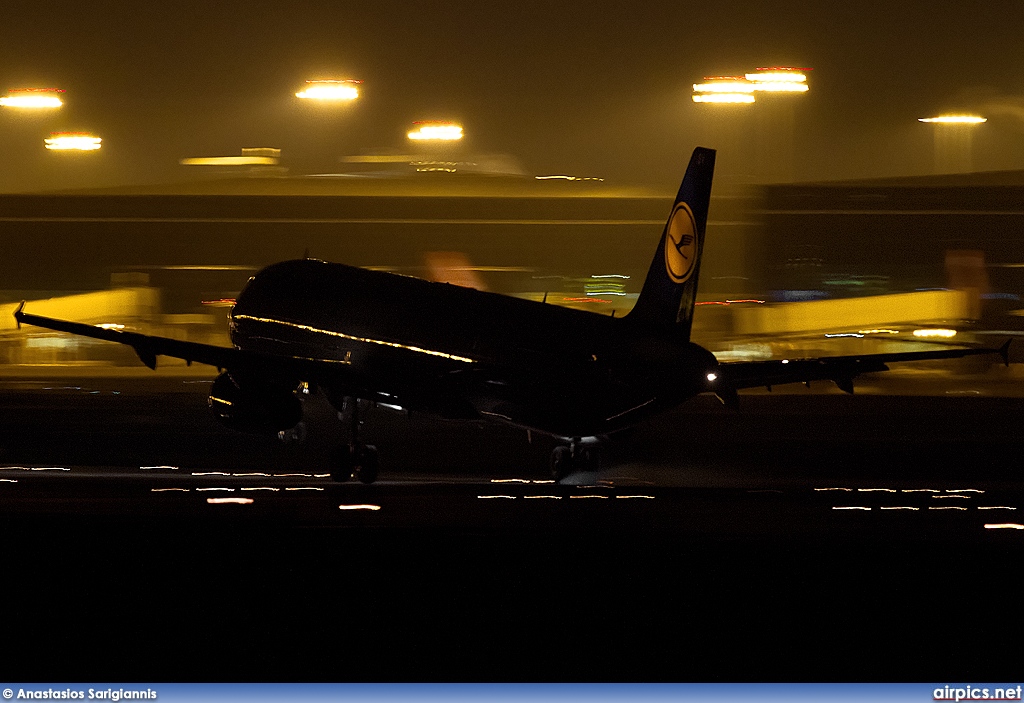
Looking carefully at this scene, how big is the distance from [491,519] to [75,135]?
84273 mm

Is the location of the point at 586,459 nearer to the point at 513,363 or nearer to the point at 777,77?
the point at 513,363

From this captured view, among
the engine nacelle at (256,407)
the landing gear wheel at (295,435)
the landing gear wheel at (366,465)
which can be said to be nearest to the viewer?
the landing gear wheel at (366,465)

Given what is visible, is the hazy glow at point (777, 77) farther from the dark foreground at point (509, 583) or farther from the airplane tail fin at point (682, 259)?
the dark foreground at point (509, 583)

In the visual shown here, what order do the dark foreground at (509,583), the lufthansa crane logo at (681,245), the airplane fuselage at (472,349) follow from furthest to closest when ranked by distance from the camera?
the lufthansa crane logo at (681,245) → the airplane fuselage at (472,349) → the dark foreground at (509,583)

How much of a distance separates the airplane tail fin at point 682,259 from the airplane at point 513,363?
3 centimetres

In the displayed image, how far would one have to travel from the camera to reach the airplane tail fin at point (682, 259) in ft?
98.2

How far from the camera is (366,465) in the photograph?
97.4ft

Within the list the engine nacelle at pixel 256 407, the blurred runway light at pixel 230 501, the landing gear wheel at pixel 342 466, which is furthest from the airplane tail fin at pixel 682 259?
the blurred runway light at pixel 230 501

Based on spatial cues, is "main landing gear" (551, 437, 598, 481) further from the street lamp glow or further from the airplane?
the street lamp glow

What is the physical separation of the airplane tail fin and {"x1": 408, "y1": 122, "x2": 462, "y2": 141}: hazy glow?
6869cm

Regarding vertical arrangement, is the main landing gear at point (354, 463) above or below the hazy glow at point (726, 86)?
below

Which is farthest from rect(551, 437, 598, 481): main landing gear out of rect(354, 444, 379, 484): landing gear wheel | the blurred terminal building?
the blurred terminal building

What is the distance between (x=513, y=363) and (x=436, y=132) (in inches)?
2852

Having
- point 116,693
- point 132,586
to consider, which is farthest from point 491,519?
point 116,693
